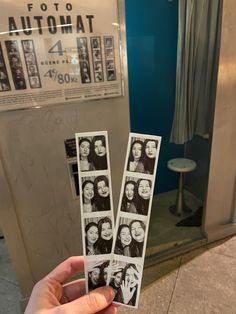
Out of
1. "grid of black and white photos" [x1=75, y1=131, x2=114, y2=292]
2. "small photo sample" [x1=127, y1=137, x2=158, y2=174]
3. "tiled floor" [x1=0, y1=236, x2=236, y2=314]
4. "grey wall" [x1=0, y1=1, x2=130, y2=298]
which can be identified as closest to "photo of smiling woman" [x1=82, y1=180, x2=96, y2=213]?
"grid of black and white photos" [x1=75, y1=131, x2=114, y2=292]

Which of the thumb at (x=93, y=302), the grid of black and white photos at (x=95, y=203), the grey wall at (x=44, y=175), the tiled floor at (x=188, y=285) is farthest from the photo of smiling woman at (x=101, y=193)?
the tiled floor at (x=188, y=285)

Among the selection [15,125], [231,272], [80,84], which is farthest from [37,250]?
[231,272]

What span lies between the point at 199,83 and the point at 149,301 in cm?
152

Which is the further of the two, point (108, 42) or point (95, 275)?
point (108, 42)

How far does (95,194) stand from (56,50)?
70 cm

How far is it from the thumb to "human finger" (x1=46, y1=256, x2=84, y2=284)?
13 cm

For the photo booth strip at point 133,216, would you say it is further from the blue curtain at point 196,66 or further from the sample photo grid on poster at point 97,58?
the blue curtain at point 196,66

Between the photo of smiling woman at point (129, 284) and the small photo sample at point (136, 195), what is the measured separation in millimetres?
144

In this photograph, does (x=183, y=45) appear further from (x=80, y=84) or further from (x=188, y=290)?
(x=188, y=290)

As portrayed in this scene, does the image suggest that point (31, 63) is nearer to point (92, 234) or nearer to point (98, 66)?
point (98, 66)

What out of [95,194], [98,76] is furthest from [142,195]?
[98,76]

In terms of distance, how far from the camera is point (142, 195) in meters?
0.52

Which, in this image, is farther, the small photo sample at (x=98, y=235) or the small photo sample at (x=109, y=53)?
the small photo sample at (x=109, y=53)

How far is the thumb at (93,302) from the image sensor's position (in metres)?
0.52
